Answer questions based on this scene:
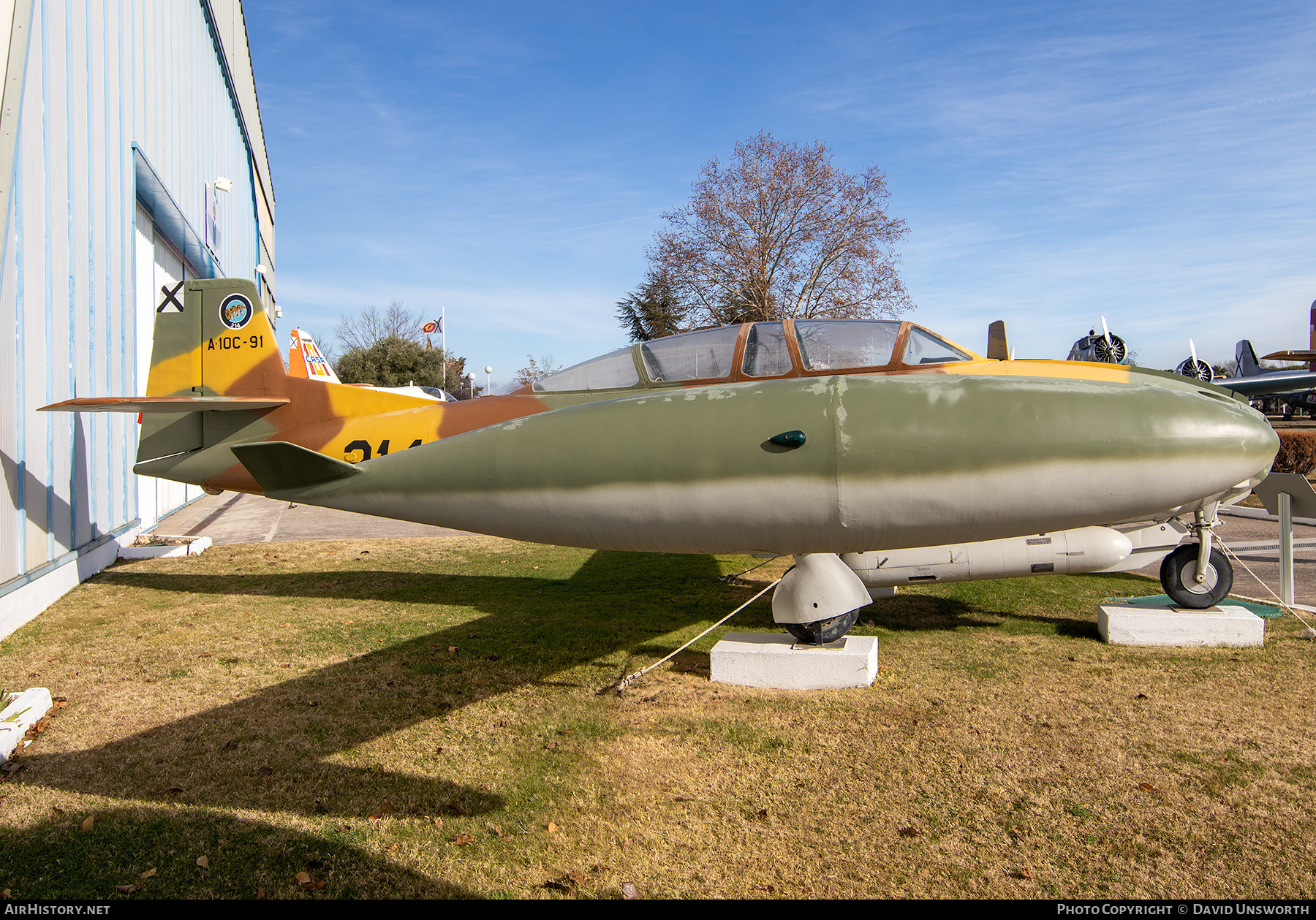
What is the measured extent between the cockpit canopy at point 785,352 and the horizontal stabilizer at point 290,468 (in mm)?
2608

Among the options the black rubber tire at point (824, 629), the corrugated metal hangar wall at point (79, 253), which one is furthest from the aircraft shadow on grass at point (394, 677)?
the corrugated metal hangar wall at point (79, 253)

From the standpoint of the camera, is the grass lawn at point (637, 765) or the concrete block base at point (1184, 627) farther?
the concrete block base at point (1184, 627)

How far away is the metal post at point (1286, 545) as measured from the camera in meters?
6.75

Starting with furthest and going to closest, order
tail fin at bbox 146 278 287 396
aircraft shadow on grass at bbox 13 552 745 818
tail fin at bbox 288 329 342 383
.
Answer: tail fin at bbox 288 329 342 383 < tail fin at bbox 146 278 287 396 < aircraft shadow on grass at bbox 13 552 745 818

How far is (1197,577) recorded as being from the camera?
6.20m

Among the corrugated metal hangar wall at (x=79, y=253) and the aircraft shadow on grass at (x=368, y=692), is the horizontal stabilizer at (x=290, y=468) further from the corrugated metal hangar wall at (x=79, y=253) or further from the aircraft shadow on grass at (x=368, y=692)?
the corrugated metal hangar wall at (x=79, y=253)

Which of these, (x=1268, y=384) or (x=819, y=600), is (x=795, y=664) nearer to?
(x=819, y=600)

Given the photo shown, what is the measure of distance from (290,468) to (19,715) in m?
2.77

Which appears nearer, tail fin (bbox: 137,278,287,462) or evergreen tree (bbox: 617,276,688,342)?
tail fin (bbox: 137,278,287,462)

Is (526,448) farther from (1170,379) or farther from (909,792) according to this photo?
(1170,379)

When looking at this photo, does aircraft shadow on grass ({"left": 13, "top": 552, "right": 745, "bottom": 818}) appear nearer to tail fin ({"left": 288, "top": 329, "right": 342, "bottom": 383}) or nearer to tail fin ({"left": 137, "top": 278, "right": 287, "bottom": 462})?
tail fin ({"left": 137, "top": 278, "right": 287, "bottom": 462})

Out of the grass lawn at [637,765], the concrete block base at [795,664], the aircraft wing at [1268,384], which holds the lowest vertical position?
the grass lawn at [637,765]

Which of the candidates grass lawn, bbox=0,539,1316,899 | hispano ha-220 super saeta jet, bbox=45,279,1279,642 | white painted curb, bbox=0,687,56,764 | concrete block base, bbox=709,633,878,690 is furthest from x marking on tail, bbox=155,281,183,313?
concrete block base, bbox=709,633,878,690

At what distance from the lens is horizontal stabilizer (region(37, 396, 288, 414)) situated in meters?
6.78
